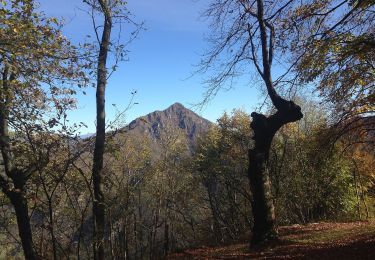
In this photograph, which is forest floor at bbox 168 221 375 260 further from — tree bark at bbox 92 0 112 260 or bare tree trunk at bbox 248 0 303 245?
tree bark at bbox 92 0 112 260

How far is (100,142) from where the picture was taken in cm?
1073

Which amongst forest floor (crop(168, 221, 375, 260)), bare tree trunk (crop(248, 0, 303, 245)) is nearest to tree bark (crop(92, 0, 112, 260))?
forest floor (crop(168, 221, 375, 260))

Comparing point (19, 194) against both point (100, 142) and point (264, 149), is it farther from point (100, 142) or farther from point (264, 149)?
point (264, 149)

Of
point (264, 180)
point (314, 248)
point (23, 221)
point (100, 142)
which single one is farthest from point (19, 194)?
point (314, 248)

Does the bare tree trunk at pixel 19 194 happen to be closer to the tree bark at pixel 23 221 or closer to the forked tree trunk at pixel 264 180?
the tree bark at pixel 23 221

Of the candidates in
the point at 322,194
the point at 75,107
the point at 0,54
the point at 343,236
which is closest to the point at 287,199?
the point at 322,194

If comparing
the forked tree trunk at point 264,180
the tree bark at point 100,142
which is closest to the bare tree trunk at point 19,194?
the tree bark at point 100,142

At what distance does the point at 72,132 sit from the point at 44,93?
1362 mm

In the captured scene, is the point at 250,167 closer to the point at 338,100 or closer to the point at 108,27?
the point at 338,100

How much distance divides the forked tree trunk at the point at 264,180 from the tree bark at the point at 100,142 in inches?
178

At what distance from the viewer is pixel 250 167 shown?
1169 cm

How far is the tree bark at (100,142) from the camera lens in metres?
10.0

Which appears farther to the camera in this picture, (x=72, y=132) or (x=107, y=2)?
(x=107, y=2)

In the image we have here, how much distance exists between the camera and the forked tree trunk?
11367 mm
